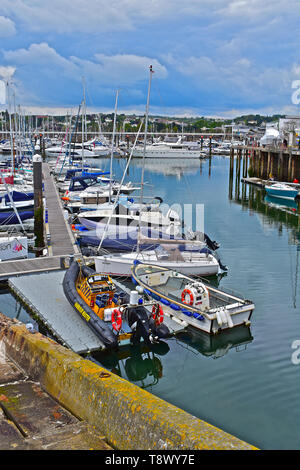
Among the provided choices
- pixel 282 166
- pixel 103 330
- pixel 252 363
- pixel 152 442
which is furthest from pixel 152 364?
pixel 282 166

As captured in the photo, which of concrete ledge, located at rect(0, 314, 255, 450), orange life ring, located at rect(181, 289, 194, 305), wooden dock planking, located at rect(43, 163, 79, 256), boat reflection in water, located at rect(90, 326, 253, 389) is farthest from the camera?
wooden dock planking, located at rect(43, 163, 79, 256)

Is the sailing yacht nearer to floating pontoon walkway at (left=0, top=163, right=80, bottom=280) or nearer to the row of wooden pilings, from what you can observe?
floating pontoon walkway at (left=0, top=163, right=80, bottom=280)

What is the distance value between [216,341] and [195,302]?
1521 mm

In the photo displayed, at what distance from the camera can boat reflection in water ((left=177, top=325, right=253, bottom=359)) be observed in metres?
14.9

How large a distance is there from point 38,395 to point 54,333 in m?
6.02

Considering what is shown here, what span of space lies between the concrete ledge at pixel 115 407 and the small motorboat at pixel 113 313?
422cm

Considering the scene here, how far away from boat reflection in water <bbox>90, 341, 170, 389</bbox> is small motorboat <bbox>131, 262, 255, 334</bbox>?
5.56ft

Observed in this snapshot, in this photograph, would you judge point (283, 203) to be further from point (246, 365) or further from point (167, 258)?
point (246, 365)

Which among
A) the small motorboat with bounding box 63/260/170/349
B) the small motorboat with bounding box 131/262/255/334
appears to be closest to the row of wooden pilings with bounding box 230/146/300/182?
the small motorboat with bounding box 131/262/255/334

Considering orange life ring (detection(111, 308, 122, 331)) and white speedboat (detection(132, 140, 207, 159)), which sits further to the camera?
white speedboat (detection(132, 140, 207, 159))

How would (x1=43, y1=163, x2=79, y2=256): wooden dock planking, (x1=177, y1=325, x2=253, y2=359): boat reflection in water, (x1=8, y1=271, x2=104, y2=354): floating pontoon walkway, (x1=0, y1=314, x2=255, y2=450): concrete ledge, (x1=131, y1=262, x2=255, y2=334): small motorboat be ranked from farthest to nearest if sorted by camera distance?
(x1=43, y1=163, x2=79, y2=256): wooden dock planking, (x1=131, y1=262, x2=255, y2=334): small motorboat, (x1=177, y1=325, x2=253, y2=359): boat reflection in water, (x1=8, y1=271, x2=104, y2=354): floating pontoon walkway, (x1=0, y1=314, x2=255, y2=450): concrete ledge

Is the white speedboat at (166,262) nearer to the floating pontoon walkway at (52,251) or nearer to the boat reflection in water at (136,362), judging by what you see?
the floating pontoon walkway at (52,251)

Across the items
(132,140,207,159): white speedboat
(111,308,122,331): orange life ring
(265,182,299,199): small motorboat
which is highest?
(132,140,207,159): white speedboat

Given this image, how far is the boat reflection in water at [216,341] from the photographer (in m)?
14.9
